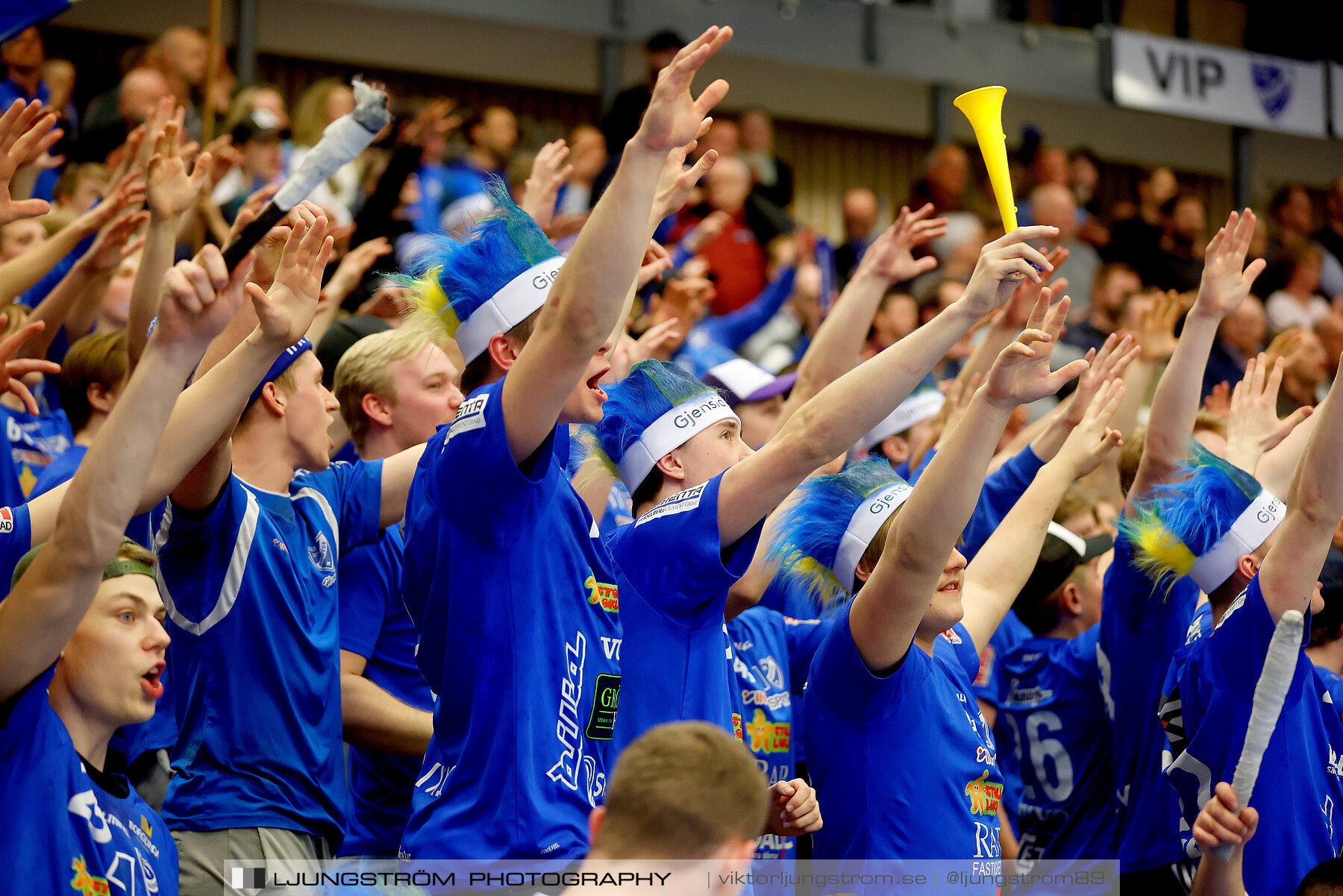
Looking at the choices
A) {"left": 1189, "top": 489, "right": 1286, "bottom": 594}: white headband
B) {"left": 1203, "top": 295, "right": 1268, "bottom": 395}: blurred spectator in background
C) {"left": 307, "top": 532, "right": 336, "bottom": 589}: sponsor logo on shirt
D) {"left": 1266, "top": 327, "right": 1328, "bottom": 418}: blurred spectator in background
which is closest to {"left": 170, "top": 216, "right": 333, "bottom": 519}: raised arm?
{"left": 307, "top": 532, "right": 336, "bottom": 589}: sponsor logo on shirt

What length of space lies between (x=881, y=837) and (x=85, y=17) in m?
9.56

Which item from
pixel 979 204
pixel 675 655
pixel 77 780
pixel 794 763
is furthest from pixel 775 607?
pixel 979 204

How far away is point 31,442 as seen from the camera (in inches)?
194

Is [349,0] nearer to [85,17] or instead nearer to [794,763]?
[85,17]

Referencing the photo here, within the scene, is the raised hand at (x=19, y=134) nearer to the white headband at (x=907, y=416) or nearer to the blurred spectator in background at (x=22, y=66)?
the white headband at (x=907, y=416)

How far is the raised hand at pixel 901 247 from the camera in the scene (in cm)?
478

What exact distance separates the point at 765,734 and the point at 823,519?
0.68 meters

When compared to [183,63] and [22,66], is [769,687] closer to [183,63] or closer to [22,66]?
[183,63]

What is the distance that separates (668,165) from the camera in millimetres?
3840

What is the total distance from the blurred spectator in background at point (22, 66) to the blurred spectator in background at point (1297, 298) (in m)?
8.53

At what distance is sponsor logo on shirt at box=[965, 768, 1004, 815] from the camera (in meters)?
3.54

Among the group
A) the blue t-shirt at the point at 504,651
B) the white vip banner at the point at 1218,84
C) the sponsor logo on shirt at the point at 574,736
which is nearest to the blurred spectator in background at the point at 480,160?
the blue t-shirt at the point at 504,651

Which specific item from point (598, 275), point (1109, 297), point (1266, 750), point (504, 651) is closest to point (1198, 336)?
point (1266, 750)

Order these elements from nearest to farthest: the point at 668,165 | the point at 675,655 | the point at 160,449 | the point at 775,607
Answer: the point at 160,449 < the point at 675,655 < the point at 668,165 < the point at 775,607
